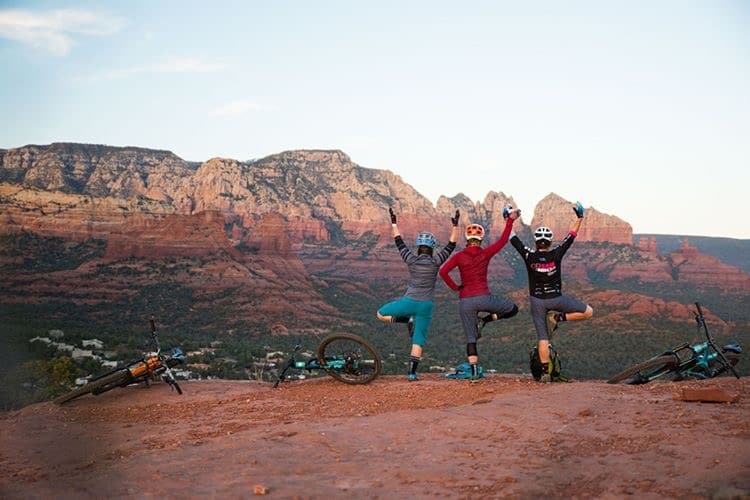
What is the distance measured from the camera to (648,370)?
1149 cm

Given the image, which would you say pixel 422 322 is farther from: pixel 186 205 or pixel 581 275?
pixel 186 205

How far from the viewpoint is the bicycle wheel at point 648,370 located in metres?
11.1

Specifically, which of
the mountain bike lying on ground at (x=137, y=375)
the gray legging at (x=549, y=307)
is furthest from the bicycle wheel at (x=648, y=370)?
the mountain bike lying on ground at (x=137, y=375)

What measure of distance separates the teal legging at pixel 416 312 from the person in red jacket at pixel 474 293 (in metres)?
0.58

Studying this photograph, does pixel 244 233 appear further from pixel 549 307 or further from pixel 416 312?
pixel 549 307

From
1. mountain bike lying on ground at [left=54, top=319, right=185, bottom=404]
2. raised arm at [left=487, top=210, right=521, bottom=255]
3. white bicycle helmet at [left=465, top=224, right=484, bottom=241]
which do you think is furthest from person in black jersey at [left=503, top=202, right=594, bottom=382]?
mountain bike lying on ground at [left=54, top=319, right=185, bottom=404]

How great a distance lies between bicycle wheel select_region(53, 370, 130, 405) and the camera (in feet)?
37.9

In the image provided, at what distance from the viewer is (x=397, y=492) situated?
19.6 feet

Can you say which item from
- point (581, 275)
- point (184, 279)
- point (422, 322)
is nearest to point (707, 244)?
point (581, 275)

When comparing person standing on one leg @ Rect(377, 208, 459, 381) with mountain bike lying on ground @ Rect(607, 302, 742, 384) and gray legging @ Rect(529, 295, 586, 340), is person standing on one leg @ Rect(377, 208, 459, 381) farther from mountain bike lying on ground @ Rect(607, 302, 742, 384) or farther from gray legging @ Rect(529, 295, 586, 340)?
mountain bike lying on ground @ Rect(607, 302, 742, 384)

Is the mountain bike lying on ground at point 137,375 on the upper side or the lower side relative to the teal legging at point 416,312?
lower

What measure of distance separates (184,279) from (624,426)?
67135 millimetres

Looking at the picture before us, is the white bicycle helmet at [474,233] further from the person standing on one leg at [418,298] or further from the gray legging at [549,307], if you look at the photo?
the gray legging at [549,307]

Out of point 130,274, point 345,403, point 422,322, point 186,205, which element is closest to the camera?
point 345,403
